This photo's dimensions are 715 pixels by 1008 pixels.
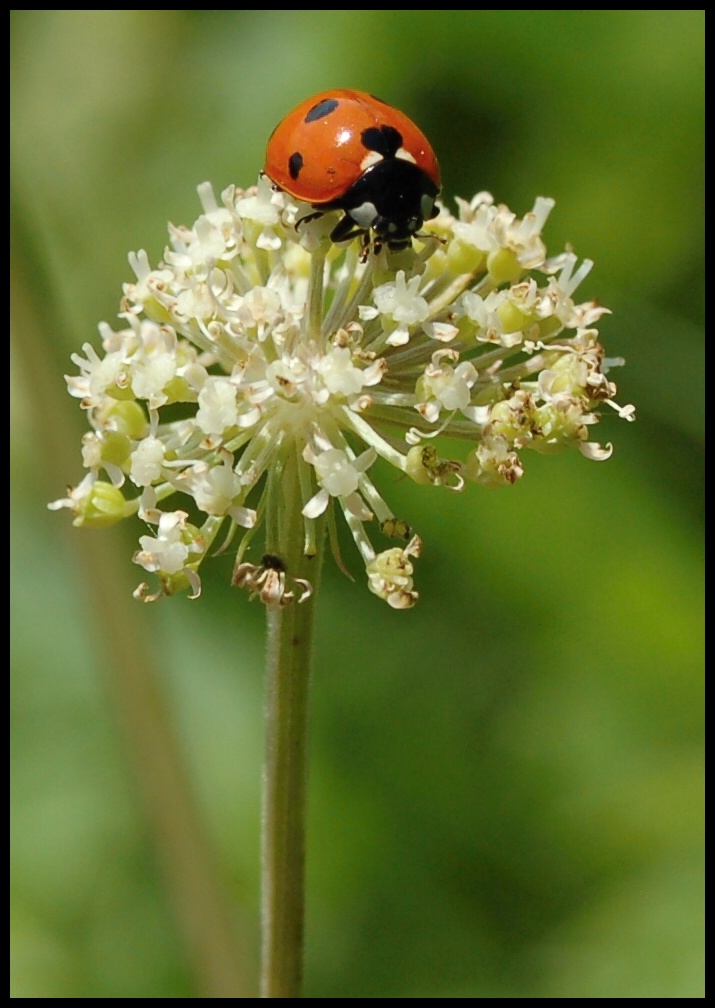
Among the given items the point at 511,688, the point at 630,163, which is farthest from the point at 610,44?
the point at 511,688

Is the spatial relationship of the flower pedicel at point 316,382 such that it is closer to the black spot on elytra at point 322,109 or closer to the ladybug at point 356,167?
the ladybug at point 356,167

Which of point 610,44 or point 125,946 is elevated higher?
point 610,44

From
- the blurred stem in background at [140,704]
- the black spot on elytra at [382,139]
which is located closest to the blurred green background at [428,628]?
the blurred stem in background at [140,704]

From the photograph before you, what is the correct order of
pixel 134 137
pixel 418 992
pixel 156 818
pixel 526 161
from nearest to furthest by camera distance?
1. pixel 156 818
2. pixel 418 992
3. pixel 526 161
4. pixel 134 137

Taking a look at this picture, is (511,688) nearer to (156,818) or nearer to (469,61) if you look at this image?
(156,818)

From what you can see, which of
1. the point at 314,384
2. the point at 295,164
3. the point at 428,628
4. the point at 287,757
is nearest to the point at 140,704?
the point at 428,628

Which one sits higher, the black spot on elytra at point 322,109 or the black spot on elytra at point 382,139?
the black spot on elytra at point 322,109

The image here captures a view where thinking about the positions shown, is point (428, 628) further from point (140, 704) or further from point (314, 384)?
point (314, 384)
